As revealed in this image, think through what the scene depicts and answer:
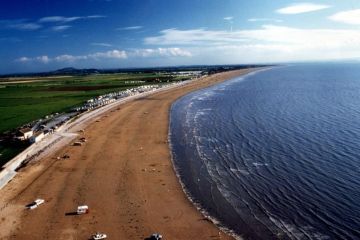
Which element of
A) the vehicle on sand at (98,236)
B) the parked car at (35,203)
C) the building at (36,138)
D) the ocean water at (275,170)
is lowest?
the ocean water at (275,170)

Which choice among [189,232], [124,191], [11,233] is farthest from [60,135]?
[189,232]

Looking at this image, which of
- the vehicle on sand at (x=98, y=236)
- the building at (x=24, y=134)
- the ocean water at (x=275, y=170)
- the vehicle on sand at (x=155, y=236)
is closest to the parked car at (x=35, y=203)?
the vehicle on sand at (x=98, y=236)

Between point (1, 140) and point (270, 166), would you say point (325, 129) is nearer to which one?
point (270, 166)

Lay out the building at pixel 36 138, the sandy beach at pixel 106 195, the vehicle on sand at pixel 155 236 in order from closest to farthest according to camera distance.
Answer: the vehicle on sand at pixel 155 236 → the sandy beach at pixel 106 195 → the building at pixel 36 138

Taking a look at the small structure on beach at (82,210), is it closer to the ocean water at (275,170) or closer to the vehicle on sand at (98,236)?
the vehicle on sand at (98,236)

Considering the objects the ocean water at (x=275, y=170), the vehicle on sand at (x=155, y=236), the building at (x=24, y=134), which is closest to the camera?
the vehicle on sand at (x=155, y=236)

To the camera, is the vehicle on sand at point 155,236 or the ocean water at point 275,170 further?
the ocean water at point 275,170

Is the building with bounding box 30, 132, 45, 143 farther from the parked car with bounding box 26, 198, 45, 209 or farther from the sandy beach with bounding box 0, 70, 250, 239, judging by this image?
the parked car with bounding box 26, 198, 45, 209

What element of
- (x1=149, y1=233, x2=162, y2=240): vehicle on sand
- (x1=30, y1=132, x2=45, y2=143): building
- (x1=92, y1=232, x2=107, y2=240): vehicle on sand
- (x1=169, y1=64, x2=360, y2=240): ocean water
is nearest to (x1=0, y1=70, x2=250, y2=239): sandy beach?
(x1=92, y1=232, x2=107, y2=240): vehicle on sand
